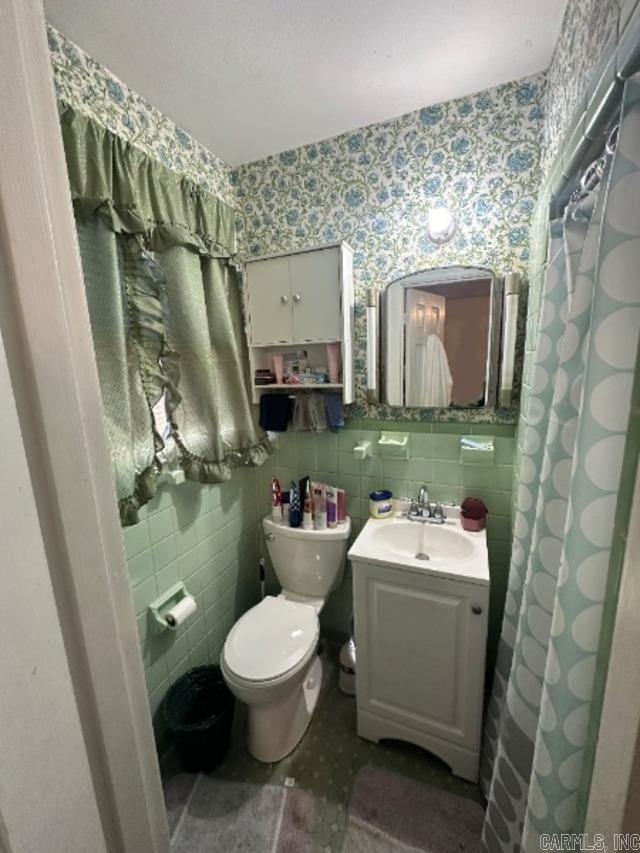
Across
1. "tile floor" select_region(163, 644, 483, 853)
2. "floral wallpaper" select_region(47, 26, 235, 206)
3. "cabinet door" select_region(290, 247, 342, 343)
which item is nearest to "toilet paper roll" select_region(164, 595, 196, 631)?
"tile floor" select_region(163, 644, 483, 853)

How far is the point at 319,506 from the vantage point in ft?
5.66

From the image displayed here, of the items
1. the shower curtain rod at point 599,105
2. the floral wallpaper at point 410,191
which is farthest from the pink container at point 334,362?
the shower curtain rod at point 599,105

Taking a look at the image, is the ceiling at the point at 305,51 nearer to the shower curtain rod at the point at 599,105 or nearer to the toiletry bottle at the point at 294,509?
the shower curtain rod at the point at 599,105

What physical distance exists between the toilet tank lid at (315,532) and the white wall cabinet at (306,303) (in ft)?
2.03

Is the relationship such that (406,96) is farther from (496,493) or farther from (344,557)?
(344,557)

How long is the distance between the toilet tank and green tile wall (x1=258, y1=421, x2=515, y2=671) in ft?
0.55

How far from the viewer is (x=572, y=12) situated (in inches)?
36.3

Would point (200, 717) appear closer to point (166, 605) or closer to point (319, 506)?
point (166, 605)

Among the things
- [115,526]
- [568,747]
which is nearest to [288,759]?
[568,747]

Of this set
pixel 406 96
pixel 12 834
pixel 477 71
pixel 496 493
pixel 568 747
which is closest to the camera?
pixel 12 834

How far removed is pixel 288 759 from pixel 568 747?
1.28m

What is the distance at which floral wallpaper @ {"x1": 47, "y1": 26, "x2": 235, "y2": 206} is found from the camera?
104cm

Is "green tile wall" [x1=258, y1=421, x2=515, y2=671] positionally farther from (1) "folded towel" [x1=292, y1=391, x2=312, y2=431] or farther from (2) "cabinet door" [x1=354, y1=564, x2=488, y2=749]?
(2) "cabinet door" [x1=354, y1=564, x2=488, y2=749]

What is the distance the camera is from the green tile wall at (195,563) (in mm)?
1347
